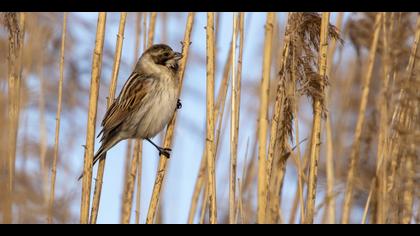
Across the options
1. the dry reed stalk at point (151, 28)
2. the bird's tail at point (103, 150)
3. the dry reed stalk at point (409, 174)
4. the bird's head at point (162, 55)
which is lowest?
the dry reed stalk at point (409, 174)

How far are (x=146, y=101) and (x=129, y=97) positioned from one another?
0.34ft

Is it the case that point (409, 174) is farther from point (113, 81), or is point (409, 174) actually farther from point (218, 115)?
point (113, 81)

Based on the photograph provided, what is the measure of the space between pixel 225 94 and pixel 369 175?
122cm

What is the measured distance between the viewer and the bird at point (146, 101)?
3.84 metres

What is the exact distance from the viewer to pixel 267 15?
9.06 feet

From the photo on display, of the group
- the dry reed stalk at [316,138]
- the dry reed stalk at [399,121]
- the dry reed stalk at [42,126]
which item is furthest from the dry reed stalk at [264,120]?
the dry reed stalk at [42,126]

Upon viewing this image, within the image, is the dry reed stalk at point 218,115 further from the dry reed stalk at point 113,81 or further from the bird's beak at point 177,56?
the dry reed stalk at point 113,81

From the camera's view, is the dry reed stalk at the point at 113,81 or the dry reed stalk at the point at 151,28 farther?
the dry reed stalk at the point at 151,28

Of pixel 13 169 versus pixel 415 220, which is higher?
pixel 13 169

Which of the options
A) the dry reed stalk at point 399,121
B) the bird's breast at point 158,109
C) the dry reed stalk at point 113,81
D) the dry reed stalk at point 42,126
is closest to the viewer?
the dry reed stalk at point 399,121

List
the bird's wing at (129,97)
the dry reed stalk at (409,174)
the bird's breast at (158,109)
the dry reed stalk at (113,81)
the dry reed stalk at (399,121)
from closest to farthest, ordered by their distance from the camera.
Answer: the dry reed stalk at (409,174)
the dry reed stalk at (399,121)
the dry reed stalk at (113,81)
the bird's breast at (158,109)
the bird's wing at (129,97)

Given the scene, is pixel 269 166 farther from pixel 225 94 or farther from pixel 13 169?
pixel 13 169

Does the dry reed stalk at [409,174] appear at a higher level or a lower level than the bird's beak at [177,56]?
lower
